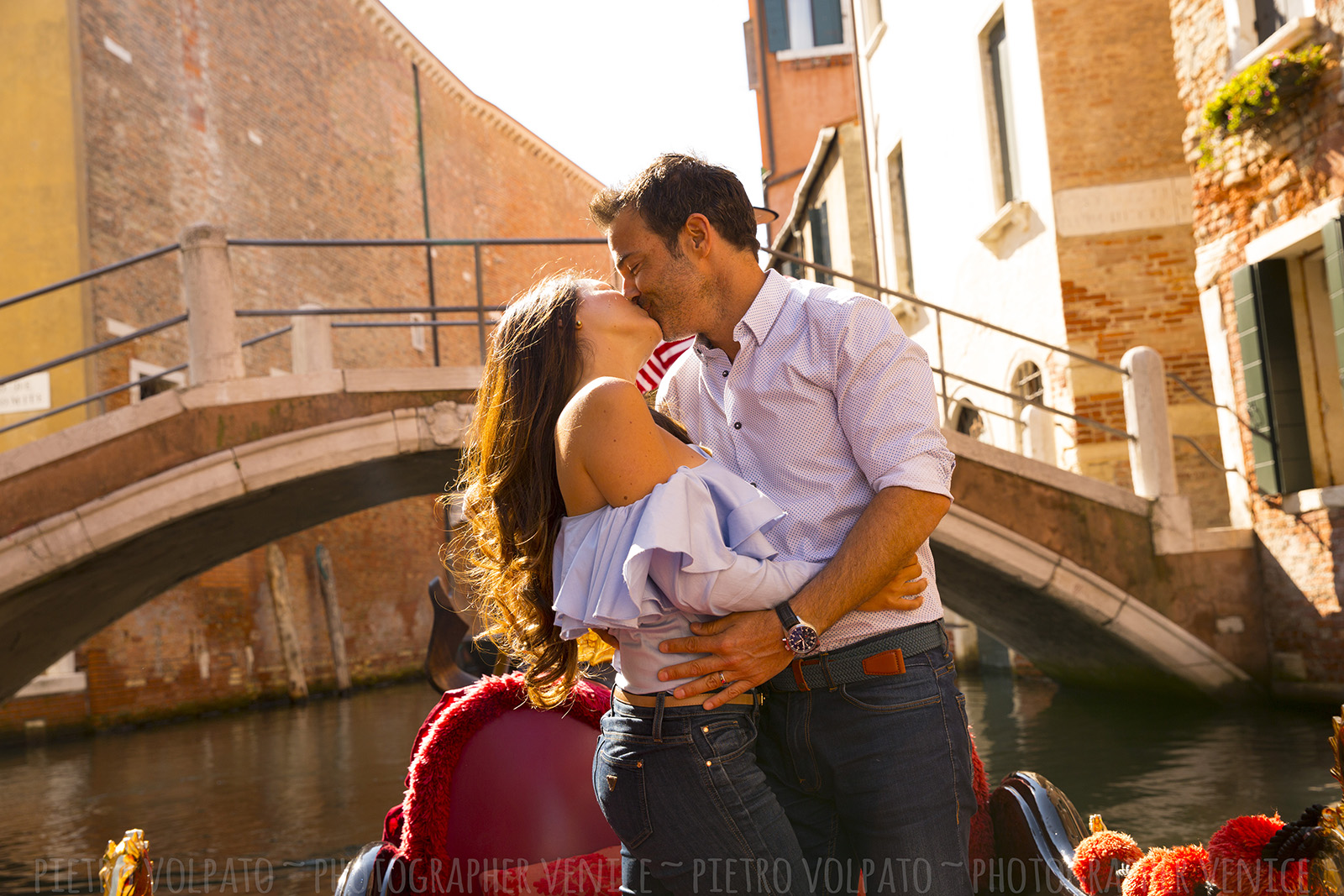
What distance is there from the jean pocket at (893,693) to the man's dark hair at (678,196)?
2.07 ft

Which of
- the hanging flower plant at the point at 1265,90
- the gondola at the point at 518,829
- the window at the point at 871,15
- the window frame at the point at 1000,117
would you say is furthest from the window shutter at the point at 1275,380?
the window at the point at 871,15

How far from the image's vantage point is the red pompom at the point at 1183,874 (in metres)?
1.68

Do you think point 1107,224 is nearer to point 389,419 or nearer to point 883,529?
point 389,419

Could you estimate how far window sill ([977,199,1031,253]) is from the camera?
29.4 feet

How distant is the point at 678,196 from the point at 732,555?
1.68ft

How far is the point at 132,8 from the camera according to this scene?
13.0 meters

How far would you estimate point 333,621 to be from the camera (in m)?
15.5

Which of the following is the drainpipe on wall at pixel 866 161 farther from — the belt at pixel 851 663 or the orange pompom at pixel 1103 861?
the belt at pixel 851 663

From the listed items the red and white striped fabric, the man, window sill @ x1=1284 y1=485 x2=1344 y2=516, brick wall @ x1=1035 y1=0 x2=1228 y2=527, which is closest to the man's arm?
the man

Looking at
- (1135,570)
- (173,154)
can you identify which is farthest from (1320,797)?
(173,154)

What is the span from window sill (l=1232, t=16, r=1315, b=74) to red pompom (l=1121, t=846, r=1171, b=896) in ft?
19.0

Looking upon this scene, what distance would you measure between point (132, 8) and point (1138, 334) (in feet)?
37.3

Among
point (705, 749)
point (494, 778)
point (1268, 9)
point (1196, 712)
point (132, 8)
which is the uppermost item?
point (132, 8)

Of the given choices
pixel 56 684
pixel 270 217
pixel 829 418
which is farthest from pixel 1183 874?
pixel 270 217
